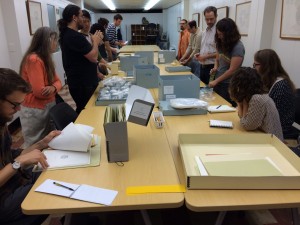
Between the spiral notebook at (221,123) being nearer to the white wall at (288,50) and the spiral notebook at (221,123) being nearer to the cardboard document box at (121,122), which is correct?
the cardboard document box at (121,122)

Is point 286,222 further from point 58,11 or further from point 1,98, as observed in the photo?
point 58,11

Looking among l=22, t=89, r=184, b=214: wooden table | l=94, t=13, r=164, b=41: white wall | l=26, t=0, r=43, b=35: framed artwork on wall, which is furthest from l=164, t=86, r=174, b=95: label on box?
l=94, t=13, r=164, b=41: white wall

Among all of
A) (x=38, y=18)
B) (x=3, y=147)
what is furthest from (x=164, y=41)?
(x=3, y=147)

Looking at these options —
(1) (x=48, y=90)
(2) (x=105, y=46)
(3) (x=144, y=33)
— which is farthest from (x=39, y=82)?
(3) (x=144, y=33)

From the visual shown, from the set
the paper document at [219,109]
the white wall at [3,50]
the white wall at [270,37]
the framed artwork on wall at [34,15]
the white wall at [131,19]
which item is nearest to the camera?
the paper document at [219,109]

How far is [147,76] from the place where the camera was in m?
2.83

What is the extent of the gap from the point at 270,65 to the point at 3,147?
194 centimetres

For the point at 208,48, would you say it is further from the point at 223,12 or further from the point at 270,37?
the point at 223,12

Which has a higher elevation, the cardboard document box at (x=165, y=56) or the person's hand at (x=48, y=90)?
the cardboard document box at (x=165, y=56)

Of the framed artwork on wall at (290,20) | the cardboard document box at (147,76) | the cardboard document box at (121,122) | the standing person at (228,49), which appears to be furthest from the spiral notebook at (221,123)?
the framed artwork on wall at (290,20)

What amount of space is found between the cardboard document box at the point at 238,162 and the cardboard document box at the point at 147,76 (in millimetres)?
1479

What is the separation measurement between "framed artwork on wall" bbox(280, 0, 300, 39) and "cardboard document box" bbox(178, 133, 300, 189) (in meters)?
2.09

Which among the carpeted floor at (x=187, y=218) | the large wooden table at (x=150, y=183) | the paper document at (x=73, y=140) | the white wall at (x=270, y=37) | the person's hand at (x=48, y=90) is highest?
the white wall at (x=270, y=37)

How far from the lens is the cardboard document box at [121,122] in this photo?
125cm
